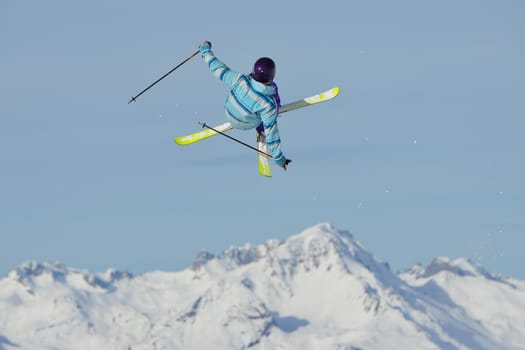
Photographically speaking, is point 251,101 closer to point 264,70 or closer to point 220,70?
point 264,70

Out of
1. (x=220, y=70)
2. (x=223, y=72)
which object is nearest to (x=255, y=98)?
(x=223, y=72)

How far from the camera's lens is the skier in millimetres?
36528

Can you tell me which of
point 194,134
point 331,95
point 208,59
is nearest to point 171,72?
point 208,59

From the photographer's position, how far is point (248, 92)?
3672 centimetres

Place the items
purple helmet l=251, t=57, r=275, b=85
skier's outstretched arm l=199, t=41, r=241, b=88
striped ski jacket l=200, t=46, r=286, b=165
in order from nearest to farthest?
purple helmet l=251, t=57, r=275, b=85 → striped ski jacket l=200, t=46, r=286, b=165 → skier's outstretched arm l=199, t=41, r=241, b=88

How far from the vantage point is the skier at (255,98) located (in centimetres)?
3653

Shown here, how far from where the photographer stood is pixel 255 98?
120 feet

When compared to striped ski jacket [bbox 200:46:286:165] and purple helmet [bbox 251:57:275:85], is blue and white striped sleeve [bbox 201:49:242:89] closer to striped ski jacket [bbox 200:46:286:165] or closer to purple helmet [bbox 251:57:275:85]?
striped ski jacket [bbox 200:46:286:165]

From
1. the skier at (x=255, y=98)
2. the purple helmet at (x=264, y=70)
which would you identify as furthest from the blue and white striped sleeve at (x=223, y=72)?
the purple helmet at (x=264, y=70)

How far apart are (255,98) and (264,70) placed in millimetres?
1020

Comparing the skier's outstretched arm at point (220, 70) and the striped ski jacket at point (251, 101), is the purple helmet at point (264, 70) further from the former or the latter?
the skier's outstretched arm at point (220, 70)

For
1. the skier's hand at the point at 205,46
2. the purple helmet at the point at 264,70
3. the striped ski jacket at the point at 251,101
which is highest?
the skier's hand at the point at 205,46

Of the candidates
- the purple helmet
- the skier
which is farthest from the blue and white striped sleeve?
the purple helmet

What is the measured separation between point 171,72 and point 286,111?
429 centimetres
